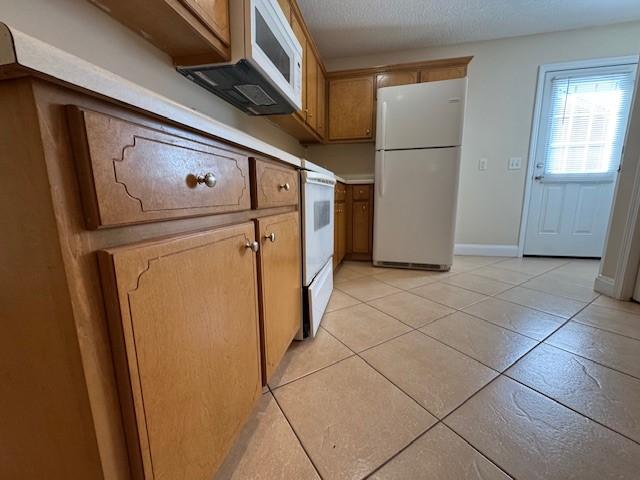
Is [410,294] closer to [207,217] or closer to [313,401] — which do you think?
[313,401]

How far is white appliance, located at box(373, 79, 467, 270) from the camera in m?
2.16

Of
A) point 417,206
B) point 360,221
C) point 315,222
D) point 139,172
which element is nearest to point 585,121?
point 417,206

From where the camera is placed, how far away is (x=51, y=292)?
12.2 inches

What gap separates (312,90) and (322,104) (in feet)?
1.26

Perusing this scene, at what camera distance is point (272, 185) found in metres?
0.82

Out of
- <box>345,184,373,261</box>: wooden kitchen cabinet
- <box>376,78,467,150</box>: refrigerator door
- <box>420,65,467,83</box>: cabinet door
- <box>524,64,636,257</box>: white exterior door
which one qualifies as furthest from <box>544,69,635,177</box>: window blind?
<box>345,184,373,261</box>: wooden kitchen cabinet

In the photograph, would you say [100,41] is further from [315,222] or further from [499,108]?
[499,108]

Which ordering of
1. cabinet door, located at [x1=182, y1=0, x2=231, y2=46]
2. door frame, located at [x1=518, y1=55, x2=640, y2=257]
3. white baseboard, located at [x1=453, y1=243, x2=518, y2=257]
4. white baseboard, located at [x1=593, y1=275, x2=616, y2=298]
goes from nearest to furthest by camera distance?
cabinet door, located at [x1=182, y1=0, x2=231, y2=46] → white baseboard, located at [x1=593, y1=275, x2=616, y2=298] → door frame, located at [x1=518, y1=55, x2=640, y2=257] → white baseboard, located at [x1=453, y1=243, x2=518, y2=257]

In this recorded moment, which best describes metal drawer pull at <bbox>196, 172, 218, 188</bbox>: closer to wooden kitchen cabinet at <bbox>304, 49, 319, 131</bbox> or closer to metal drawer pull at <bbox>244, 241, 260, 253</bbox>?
metal drawer pull at <bbox>244, 241, 260, 253</bbox>

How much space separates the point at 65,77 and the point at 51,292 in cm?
25

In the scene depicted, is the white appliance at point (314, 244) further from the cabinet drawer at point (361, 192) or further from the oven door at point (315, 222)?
the cabinet drawer at point (361, 192)

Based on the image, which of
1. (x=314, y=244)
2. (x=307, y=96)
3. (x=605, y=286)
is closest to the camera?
(x=314, y=244)

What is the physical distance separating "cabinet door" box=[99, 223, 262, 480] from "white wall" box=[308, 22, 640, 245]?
2.73 m

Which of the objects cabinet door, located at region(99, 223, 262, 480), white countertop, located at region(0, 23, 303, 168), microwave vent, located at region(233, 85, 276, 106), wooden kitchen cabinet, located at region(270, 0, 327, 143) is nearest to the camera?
white countertop, located at region(0, 23, 303, 168)
